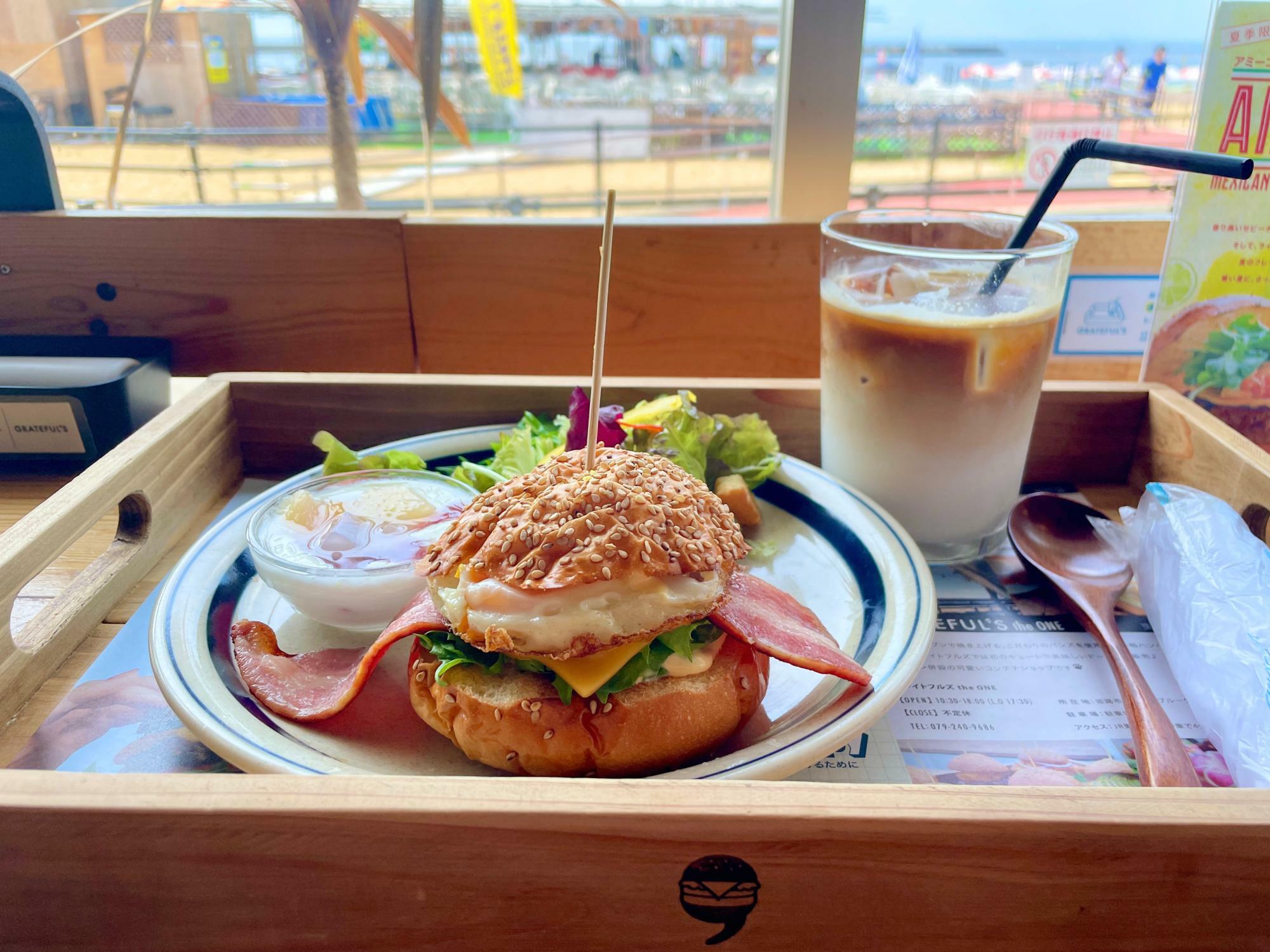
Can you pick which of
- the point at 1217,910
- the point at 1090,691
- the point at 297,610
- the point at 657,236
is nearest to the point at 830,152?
the point at 657,236

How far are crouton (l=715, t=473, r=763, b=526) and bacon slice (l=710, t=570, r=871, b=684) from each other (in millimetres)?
280

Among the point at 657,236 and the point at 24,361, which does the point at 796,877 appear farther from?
the point at 24,361

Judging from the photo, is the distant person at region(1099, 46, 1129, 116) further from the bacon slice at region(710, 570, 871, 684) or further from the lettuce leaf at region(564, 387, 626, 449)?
the bacon slice at region(710, 570, 871, 684)

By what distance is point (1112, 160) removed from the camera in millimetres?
1288

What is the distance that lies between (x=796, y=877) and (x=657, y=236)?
1607 millimetres

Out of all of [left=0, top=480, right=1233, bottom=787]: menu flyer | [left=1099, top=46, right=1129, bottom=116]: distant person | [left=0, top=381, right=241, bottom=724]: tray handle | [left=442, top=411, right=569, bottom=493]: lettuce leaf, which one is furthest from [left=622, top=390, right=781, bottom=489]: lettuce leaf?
[left=1099, top=46, right=1129, bottom=116]: distant person

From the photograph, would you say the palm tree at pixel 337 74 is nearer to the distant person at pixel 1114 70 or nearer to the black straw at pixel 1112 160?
the black straw at pixel 1112 160

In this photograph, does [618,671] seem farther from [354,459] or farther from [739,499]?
[354,459]

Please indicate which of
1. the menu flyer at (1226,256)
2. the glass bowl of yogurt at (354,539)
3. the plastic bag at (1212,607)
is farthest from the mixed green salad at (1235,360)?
the glass bowl of yogurt at (354,539)

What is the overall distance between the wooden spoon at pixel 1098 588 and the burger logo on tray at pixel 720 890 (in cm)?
49

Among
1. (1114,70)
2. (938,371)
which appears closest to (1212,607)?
(938,371)

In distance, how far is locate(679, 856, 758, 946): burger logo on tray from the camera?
716mm

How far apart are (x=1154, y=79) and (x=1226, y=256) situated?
160 inches

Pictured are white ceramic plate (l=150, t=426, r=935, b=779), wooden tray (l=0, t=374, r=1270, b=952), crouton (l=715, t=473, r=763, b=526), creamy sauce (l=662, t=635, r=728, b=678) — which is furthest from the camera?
crouton (l=715, t=473, r=763, b=526)
